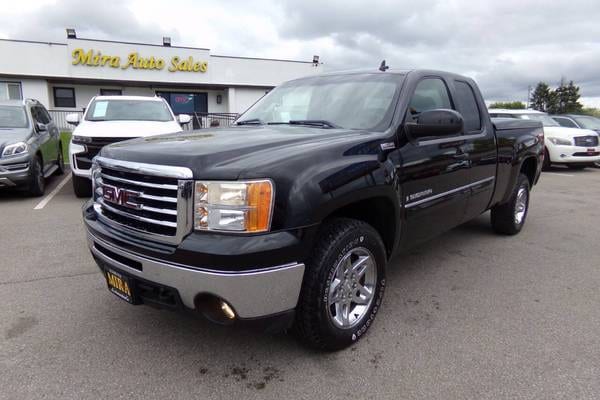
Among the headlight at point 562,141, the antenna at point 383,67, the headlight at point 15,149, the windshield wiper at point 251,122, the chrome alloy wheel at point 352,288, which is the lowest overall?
the chrome alloy wheel at point 352,288

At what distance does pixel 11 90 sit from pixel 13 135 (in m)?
21.6

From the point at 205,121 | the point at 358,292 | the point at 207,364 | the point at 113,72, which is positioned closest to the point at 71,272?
the point at 207,364

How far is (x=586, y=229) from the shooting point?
5.86 m

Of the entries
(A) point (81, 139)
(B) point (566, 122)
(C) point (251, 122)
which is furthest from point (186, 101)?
(C) point (251, 122)

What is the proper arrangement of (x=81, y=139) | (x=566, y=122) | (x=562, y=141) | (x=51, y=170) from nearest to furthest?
(x=81, y=139)
(x=51, y=170)
(x=562, y=141)
(x=566, y=122)

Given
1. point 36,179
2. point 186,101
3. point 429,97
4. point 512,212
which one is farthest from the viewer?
point 186,101

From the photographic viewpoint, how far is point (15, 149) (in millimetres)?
7133

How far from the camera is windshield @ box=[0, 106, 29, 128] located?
7897 millimetres

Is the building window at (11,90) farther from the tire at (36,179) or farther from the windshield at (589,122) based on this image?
the windshield at (589,122)

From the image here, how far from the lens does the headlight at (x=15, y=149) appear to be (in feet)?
23.0

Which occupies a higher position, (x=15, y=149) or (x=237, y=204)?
(x=237, y=204)

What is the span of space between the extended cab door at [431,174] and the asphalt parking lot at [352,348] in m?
0.61

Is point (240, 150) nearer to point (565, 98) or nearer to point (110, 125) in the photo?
point (110, 125)

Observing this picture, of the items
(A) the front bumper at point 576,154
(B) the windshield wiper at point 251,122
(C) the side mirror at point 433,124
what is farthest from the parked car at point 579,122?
(B) the windshield wiper at point 251,122
